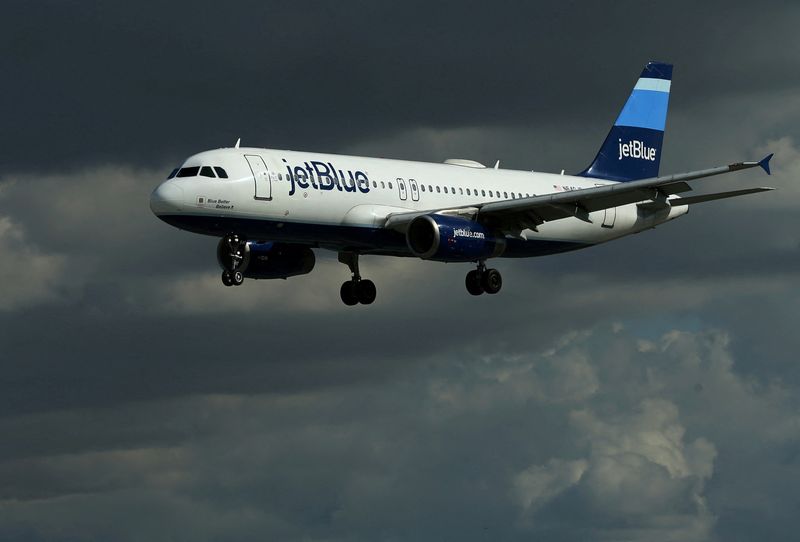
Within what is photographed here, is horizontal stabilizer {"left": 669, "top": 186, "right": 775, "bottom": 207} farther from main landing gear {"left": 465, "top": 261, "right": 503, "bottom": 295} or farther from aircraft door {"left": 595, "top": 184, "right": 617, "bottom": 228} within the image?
main landing gear {"left": 465, "top": 261, "right": 503, "bottom": 295}

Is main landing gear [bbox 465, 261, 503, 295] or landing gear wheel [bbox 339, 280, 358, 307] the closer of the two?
main landing gear [bbox 465, 261, 503, 295]

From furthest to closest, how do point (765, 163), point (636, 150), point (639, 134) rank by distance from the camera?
point (639, 134) → point (636, 150) → point (765, 163)

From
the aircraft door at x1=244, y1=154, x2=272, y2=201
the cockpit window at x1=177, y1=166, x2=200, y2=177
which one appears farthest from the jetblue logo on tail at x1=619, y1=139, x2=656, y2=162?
the cockpit window at x1=177, y1=166, x2=200, y2=177

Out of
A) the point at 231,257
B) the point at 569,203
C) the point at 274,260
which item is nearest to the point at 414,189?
the point at 569,203

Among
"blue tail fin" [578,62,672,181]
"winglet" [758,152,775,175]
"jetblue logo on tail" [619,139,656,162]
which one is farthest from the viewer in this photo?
"jetblue logo on tail" [619,139,656,162]

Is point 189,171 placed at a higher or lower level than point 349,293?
higher

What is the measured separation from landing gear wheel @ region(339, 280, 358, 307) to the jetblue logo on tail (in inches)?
674

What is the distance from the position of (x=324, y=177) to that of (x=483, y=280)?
9.12 metres

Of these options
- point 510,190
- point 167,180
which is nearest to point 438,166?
point 510,190

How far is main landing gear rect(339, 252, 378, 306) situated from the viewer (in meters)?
76.6

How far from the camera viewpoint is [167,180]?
219ft

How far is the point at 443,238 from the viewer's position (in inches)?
2712

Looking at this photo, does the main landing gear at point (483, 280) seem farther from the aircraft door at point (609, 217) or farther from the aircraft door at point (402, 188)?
the aircraft door at point (609, 217)

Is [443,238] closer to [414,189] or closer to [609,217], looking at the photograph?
[414,189]
